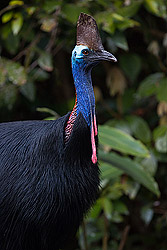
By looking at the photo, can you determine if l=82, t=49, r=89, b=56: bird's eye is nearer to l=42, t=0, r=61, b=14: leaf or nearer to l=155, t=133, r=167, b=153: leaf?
l=42, t=0, r=61, b=14: leaf

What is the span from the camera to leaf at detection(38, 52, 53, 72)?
9.29 feet

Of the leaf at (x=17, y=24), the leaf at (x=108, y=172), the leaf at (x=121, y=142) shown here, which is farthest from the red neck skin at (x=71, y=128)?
the leaf at (x=17, y=24)

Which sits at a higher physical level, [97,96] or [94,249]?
[97,96]

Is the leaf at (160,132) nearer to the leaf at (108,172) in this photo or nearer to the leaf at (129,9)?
the leaf at (108,172)

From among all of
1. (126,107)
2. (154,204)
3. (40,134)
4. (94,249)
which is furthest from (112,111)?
(40,134)

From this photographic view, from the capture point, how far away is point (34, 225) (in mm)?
1662

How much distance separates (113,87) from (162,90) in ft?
1.33

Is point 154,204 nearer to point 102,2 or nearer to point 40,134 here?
point 102,2

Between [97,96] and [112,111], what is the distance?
14 centimetres

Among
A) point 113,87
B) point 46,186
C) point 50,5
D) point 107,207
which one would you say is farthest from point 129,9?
point 46,186

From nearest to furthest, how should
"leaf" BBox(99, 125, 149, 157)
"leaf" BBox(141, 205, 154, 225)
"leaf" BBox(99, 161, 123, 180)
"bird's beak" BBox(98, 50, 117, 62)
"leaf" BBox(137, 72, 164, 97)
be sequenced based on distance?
1. "bird's beak" BBox(98, 50, 117, 62)
2. "leaf" BBox(99, 125, 149, 157)
3. "leaf" BBox(99, 161, 123, 180)
4. "leaf" BBox(137, 72, 164, 97)
5. "leaf" BBox(141, 205, 154, 225)

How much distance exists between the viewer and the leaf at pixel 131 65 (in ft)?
9.96

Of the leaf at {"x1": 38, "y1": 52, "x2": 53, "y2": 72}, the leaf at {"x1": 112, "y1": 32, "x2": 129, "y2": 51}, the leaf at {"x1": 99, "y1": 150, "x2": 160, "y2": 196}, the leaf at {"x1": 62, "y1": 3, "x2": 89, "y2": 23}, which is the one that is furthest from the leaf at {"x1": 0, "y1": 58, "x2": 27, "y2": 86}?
the leaf at {"x1": 99, "y1": 150, "x2": 160, "y2": 196}

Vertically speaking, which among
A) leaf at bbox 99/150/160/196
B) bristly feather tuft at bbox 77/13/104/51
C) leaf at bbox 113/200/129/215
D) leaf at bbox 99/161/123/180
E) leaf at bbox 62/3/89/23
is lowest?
leaf at bbox 113/200/129/215
